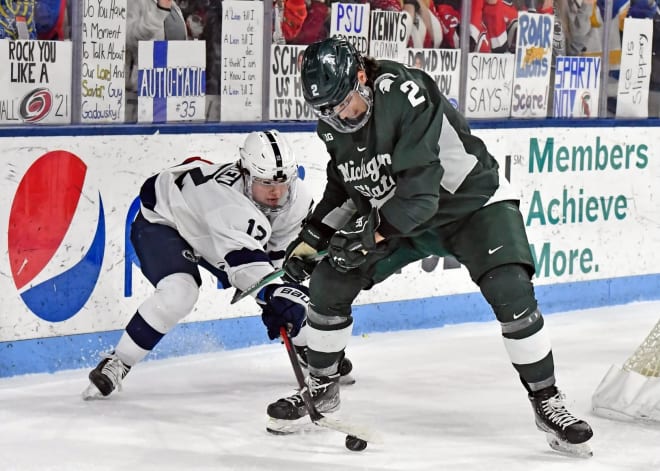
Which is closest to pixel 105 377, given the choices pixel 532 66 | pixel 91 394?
pixel 91 394

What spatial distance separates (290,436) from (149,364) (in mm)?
1151

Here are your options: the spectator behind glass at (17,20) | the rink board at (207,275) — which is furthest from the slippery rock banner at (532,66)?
the spectator behind glass at (17,20)

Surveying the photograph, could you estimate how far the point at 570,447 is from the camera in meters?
3.89

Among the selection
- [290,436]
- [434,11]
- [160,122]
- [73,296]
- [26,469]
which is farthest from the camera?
[434,11]

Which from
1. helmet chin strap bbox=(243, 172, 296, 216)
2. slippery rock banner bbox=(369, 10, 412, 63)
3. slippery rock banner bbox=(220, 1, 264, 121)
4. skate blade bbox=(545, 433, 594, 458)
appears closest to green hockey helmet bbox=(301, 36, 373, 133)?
helmet chin strap bbox=(243, 172, 296, 216)

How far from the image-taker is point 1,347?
4789mm

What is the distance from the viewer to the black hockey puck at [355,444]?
3941 mm

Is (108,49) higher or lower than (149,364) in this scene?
higher

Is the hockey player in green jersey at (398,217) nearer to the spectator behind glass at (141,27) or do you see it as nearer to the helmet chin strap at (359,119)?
the helmet chin strap at (359,119)

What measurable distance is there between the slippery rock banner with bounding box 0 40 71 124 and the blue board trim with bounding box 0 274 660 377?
821 mm

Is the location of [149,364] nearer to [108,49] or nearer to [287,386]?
[287,386]

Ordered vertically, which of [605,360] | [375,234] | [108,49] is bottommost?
[605,360]

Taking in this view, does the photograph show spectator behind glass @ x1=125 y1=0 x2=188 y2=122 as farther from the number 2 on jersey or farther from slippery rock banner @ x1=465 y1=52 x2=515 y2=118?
the number 2 on jersey

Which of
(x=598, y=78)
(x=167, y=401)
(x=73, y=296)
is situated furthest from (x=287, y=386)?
(x=598, y=78)
